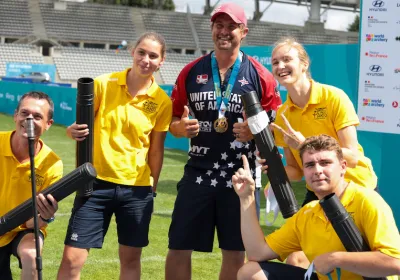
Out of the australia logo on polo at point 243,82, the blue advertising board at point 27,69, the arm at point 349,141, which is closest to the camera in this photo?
the arm at point 349,141

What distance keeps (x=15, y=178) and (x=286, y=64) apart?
Answer: 5.67 ft

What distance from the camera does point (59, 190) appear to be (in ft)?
11.2

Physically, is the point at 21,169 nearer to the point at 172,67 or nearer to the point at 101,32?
the point at 172,67

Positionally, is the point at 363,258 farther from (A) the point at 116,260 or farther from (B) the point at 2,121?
(B) the point at 2,121

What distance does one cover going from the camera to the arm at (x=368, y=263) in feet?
10.2

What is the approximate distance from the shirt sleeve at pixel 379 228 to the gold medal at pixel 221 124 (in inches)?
47.7

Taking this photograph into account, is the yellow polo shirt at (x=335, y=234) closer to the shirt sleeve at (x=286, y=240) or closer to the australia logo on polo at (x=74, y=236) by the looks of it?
the shirt sleeve at (x=286, y=240)

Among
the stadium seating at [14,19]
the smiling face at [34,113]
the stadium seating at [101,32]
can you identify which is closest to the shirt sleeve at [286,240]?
the smiling face at [34,113]

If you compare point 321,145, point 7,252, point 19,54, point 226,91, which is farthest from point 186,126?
point 19,54

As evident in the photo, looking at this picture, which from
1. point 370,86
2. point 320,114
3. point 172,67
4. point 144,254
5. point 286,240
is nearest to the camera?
point 286,240

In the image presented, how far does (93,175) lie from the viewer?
335 cm

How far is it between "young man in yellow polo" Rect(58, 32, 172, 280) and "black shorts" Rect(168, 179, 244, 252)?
0.76 ft

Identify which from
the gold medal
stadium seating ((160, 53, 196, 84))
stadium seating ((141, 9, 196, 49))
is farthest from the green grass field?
stadium seating ((141, 9, 196, 49))

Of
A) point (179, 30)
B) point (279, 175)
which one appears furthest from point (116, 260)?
point (179, 30)
